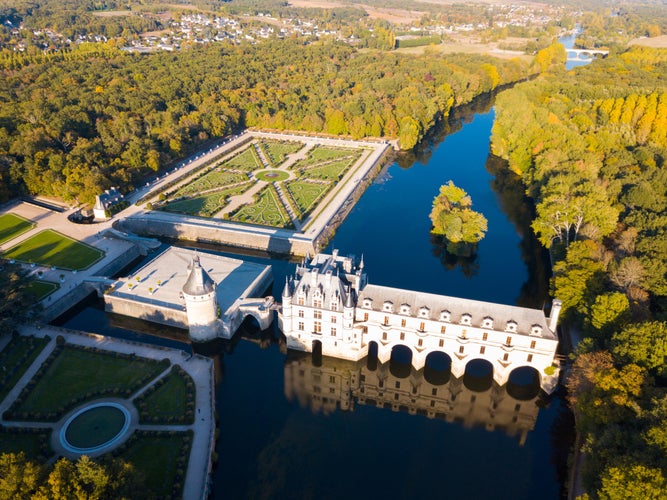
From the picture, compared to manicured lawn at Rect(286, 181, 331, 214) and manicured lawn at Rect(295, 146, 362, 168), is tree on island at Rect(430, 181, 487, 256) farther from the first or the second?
manicured lawn at Rect(295, 146, 362, 168)

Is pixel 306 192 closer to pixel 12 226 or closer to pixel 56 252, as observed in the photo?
pixel 56 252

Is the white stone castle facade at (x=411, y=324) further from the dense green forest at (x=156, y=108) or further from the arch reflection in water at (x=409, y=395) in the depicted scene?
the dense green forest at (x=156, y=108)

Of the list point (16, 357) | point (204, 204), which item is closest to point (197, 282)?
point (16, 357)

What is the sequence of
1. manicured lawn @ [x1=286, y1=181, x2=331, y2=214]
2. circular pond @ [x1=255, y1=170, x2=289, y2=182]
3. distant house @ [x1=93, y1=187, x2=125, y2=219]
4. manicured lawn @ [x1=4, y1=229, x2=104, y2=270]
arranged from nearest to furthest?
manicured lawn @ [x1=4, y1=229, x2=104, y2=270]
distant house @ [x1=93, y1=187, x2=125, y2=219]
manicured lawn @ [x1=286, y1=181, x2=331, y2=214]
circular pond @ [x1=255, y1=170, x2=289, y2=182]

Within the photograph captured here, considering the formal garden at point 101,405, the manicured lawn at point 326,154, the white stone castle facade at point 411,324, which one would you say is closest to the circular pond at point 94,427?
the formal garden at point 101,405

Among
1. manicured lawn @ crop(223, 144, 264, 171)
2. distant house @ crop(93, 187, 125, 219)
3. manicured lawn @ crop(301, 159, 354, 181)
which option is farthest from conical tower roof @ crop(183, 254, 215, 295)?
manicured lawn @ crop(223, 144, 264, 171)

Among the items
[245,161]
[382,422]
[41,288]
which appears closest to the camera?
[382,422]
